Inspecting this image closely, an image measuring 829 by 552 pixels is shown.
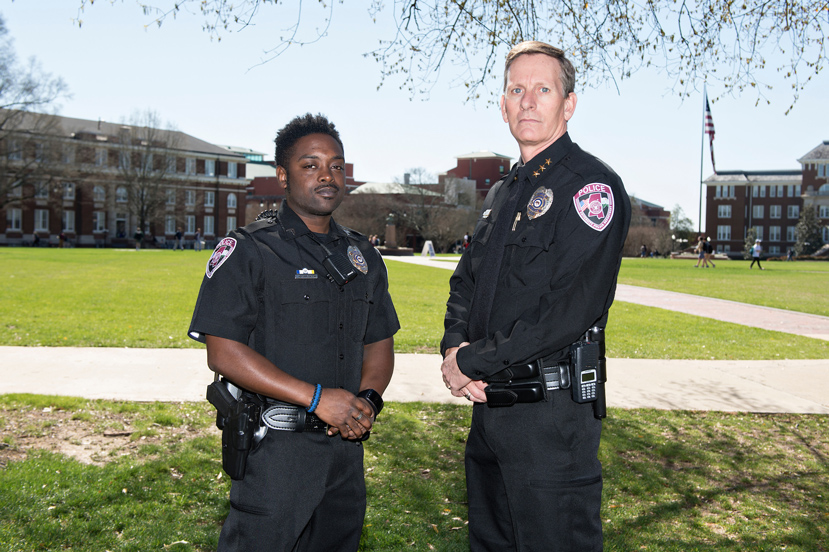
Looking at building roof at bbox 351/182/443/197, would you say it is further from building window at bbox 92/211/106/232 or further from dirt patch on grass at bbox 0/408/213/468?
dirt patch on grass at bbox 0/408/213/468

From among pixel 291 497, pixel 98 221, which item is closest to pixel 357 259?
pixel 291 497

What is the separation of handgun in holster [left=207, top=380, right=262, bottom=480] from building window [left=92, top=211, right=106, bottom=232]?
79479mm

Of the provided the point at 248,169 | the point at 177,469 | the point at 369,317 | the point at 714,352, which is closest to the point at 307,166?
the point at 369,317

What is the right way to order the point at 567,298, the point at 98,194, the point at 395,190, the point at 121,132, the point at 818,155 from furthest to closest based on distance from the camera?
the point at 818,155 < the point at 395,190 < the point at 98,194 < the point at 121,132 < the point at 567,298

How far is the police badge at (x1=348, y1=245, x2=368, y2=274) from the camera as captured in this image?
259 cm

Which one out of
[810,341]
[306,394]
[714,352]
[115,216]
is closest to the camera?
[306,394]

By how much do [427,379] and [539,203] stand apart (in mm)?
5360

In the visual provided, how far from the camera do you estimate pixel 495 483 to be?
8.20ft

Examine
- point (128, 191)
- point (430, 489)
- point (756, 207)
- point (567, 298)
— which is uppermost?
point (756, 207)

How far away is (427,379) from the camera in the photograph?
755cm

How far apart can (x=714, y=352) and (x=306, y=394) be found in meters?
8.80

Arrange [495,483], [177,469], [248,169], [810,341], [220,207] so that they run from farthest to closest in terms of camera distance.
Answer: [248,169] → [220,207] → [810,341] → [177,469] → [495,483]

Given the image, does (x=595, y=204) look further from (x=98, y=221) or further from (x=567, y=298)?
(x=98, y=221)

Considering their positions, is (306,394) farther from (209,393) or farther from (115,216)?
(115,216)
